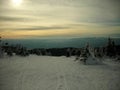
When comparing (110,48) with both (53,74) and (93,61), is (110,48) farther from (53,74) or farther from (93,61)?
(53,74)

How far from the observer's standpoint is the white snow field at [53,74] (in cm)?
183

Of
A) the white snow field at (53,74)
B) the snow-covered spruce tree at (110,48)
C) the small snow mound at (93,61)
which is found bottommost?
the white snow field at (53,74)

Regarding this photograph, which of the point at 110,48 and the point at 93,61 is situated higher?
the point at 110,48

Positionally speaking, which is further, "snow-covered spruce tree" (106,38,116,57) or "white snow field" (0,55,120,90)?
"snow-covered spruce tree" (106,38,116,57)

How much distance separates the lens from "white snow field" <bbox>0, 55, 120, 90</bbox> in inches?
72.2

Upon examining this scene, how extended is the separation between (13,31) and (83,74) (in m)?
0.75

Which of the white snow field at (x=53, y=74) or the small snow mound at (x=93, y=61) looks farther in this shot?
the small snow mound at (x=93, y=61)

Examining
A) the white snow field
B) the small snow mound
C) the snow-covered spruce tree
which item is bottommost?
the white snow field

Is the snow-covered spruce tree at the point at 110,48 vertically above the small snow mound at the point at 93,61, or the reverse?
the snow-covered spruce tree at the point at 110,48

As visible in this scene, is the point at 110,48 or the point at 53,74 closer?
the point at 53,74

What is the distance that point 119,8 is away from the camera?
207 centimetres

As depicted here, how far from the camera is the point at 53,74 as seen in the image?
6.20 ft

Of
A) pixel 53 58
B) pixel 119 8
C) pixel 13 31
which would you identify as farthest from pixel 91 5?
pixel 13 31

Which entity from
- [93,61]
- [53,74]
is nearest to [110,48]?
[93,61]
